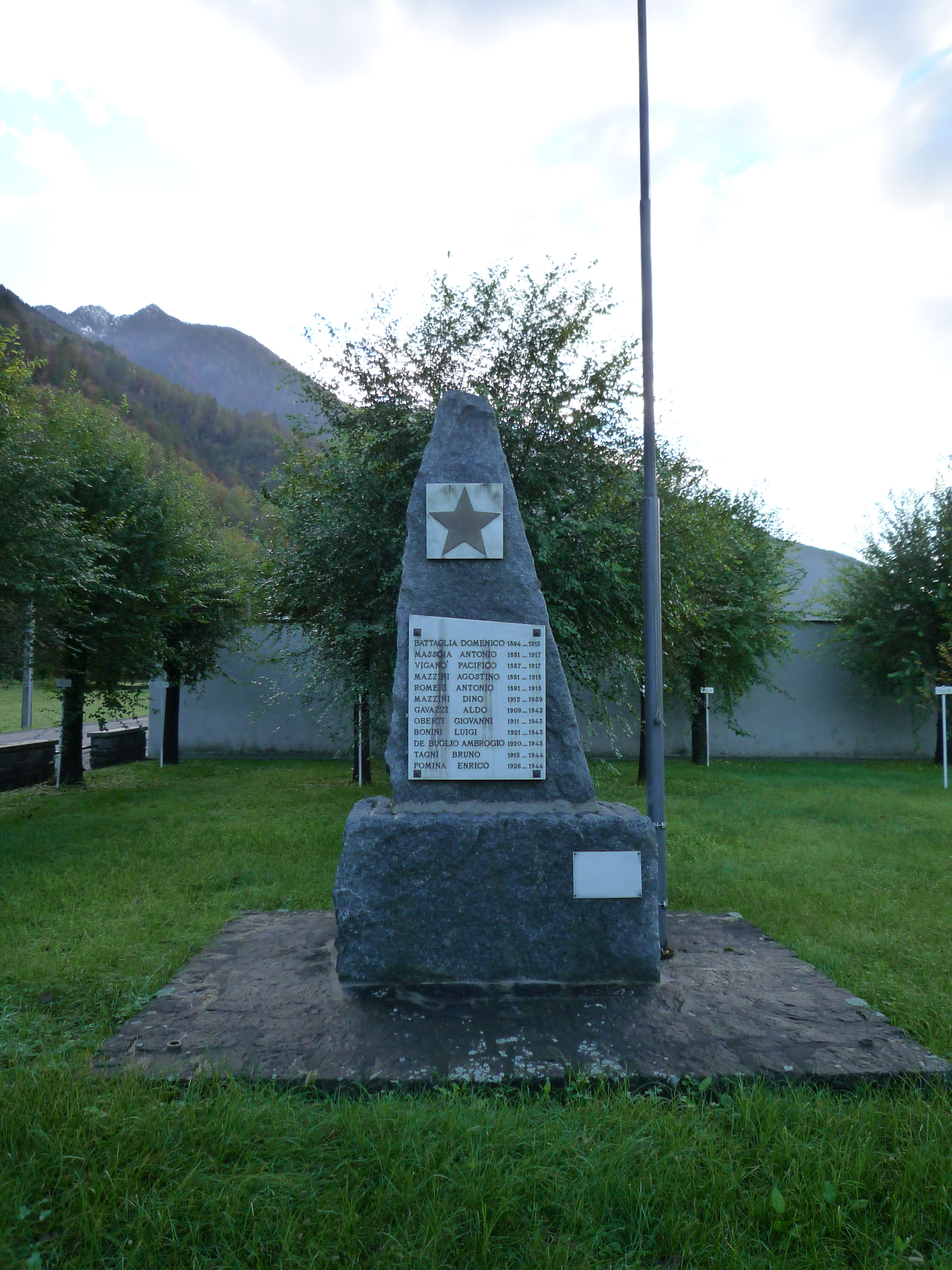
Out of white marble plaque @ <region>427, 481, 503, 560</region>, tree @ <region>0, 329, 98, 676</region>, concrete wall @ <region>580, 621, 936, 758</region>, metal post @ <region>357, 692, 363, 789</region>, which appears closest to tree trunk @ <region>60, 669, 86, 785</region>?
tree @ <region>0, 329, 98, 676</region>

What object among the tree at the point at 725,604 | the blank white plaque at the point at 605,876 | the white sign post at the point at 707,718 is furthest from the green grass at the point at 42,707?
the white sign post at the point at 707,718

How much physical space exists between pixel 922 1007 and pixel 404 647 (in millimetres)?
3203

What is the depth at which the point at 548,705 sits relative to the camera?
4281 mm

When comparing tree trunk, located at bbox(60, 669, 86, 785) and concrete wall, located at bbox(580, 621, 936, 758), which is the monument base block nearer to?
tree trunk, located at bbox(60, 669, 86, 785)

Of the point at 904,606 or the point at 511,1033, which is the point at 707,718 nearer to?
the point at 904,606

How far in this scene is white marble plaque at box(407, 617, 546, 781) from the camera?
162 inches

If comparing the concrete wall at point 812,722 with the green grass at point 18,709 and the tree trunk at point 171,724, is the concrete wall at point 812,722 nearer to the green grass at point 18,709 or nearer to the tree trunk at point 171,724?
the tree trunk at point 171,724

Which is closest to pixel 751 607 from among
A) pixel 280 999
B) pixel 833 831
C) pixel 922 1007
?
pixel 833 831

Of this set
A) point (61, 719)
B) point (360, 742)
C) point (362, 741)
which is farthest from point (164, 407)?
point (360, 742)

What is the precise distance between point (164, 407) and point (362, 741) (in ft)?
310

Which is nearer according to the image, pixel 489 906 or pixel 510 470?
pixel 489 906

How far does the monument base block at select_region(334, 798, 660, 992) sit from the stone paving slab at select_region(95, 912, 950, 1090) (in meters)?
0.12

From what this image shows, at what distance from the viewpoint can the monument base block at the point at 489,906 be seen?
3.80 metres

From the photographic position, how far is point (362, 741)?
11.3m
